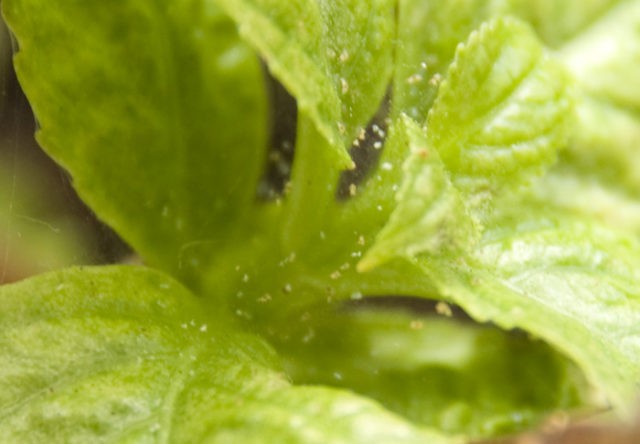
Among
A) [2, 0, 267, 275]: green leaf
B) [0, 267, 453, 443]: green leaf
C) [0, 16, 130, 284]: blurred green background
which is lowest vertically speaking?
[0, 267, 453, 443]: green leaf

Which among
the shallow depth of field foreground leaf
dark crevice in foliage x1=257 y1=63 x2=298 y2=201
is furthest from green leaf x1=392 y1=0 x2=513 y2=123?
dark crevice in foliage x1=257 y1=63 x2=298 y2=201

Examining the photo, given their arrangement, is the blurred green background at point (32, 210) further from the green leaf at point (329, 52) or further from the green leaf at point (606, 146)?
the green leaf at point (606, 146)

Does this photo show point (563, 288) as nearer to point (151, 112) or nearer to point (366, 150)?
point (366, 150)

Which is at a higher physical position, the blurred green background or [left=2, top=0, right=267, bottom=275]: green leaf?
[left=2, top=0, right=267, bottom=275]: green leaf

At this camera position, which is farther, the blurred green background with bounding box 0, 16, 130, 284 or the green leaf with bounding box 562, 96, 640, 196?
the green leaf with bounding box 562, 96, 640, 196

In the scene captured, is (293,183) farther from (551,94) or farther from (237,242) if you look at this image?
(551,94)

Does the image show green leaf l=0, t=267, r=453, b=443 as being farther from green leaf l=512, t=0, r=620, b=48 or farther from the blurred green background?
green leaf l=512, t=0, r=620, b=48

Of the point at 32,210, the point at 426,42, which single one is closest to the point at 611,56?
the point at 426,42
